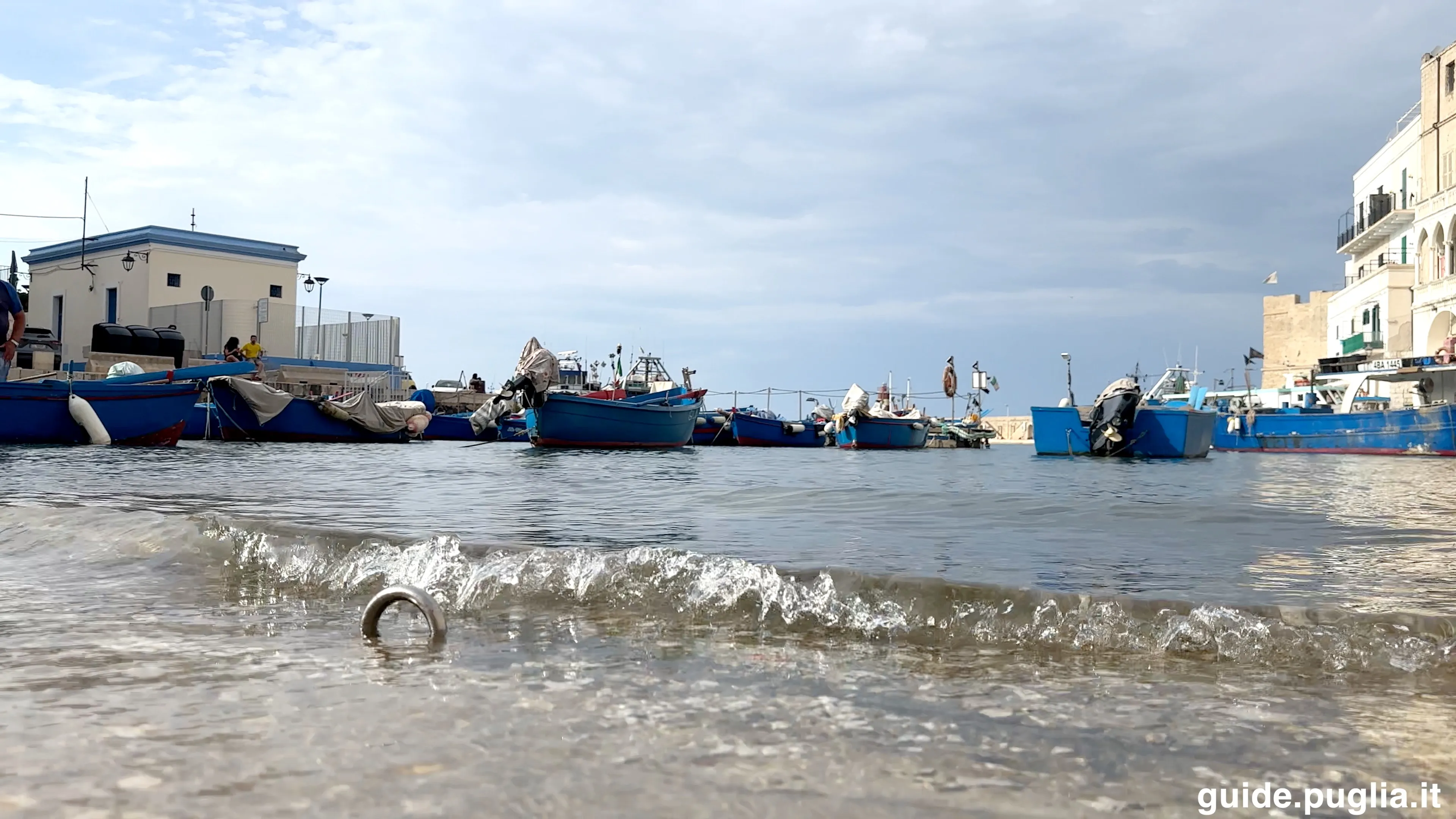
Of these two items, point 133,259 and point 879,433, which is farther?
point 879,433

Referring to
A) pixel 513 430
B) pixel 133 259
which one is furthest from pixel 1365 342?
pixel 133 259

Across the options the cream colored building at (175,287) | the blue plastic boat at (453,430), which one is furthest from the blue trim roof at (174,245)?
the blue plastic boat at (453,430)

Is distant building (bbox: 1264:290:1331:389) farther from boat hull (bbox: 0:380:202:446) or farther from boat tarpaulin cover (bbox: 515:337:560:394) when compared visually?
boat hull (bbox: 0:380:202:446)

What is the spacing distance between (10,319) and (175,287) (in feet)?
75.6

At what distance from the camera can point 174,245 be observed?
38500 mm

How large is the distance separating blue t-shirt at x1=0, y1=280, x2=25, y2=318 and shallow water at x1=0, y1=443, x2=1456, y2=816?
10.7 metres

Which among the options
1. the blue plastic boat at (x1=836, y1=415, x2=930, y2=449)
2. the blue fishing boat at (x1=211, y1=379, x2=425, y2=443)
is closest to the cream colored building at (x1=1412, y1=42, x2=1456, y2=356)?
the blue plastic boat at (x1=836, y1=415, x2=930, y2=449)

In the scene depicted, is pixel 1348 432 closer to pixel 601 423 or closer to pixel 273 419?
pixel 601 423

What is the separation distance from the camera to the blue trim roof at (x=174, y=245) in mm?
38219

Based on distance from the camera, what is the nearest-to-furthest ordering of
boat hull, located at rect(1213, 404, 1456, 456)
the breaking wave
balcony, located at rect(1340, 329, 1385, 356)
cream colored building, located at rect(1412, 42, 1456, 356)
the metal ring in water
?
the metal ring in water < the breaking wave < boat hull, located at rect(1213, 404, 1456, 456) < cream colored building, located at rect(1412, 42, 1456, 356) < balcony, located at rect(1340, 329, 1385, 356)

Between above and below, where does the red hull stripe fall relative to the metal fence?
below

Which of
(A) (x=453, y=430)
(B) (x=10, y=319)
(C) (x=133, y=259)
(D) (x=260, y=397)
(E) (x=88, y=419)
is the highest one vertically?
(C) (x=133, y=259)

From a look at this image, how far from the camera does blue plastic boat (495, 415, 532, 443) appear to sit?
38.5m

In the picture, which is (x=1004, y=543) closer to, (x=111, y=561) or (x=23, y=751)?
(x=111, y=561)
